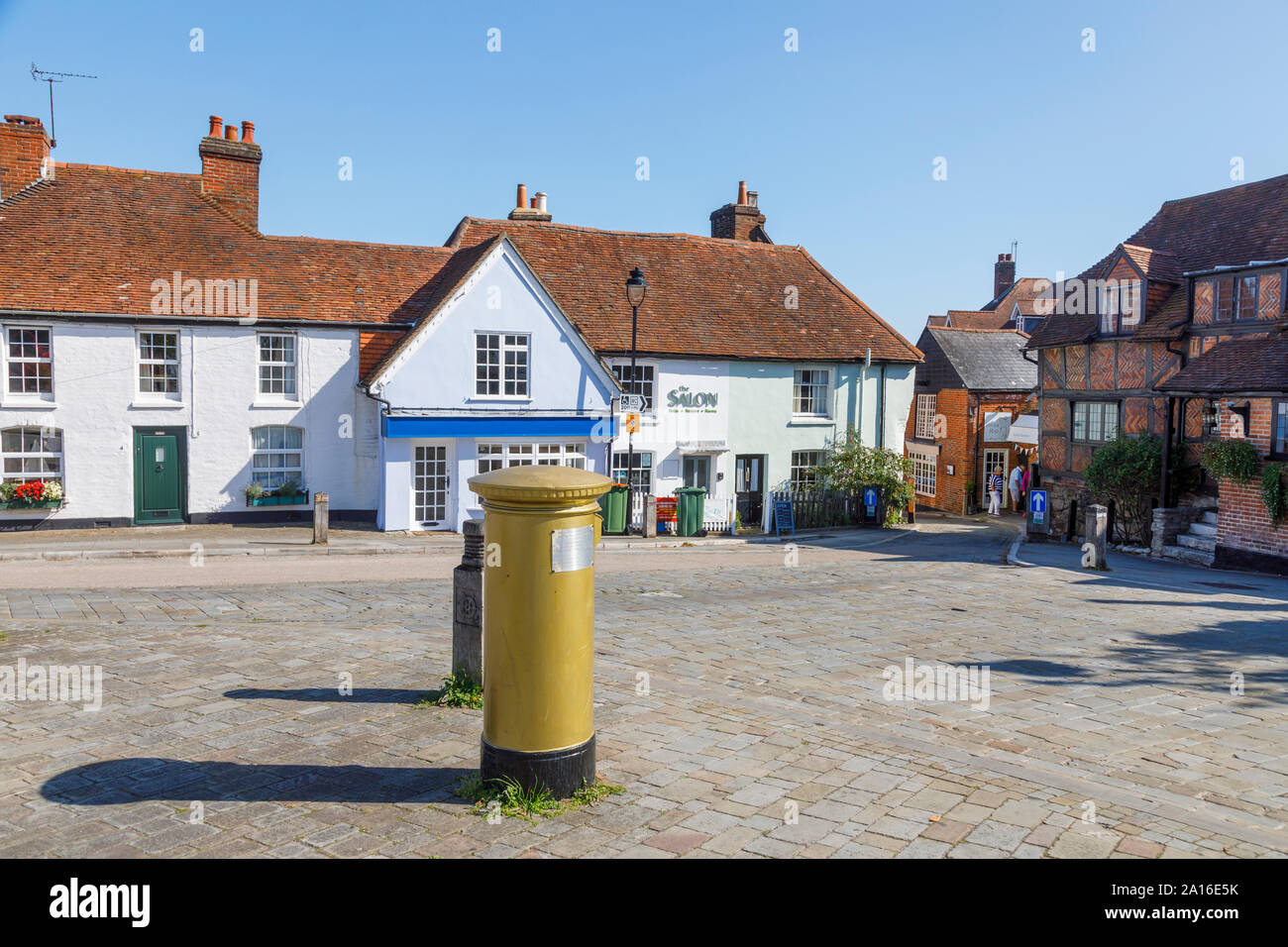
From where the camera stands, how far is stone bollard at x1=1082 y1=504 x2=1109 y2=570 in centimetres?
1858

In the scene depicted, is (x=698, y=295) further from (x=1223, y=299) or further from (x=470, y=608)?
(x=470, y=608)

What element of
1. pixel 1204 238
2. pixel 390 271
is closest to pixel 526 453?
pixel 390 271

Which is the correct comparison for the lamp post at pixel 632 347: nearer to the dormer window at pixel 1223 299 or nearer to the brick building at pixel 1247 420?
the brick building at pixel 1247 420

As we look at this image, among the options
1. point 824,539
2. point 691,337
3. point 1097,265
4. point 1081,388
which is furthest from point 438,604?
point 1097,265

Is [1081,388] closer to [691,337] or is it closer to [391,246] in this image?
[691,337]

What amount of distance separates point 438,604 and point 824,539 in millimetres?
13427

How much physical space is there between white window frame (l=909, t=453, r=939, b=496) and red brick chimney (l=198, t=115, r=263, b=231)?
83.9 ft

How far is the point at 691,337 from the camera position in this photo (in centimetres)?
2623

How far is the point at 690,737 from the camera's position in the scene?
699 centimetres

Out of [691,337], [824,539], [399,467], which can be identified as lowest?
[824,539]

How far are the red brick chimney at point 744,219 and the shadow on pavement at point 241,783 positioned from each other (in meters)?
28.6

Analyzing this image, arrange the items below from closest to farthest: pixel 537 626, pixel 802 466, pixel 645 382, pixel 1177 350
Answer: pixel 537 626, pixel 1177 350, pixel 645 382, pixel 802 466

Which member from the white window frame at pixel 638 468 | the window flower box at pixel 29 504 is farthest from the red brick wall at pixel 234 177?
the white window frame at pixel 638 468

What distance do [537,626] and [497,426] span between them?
57.4 ft
